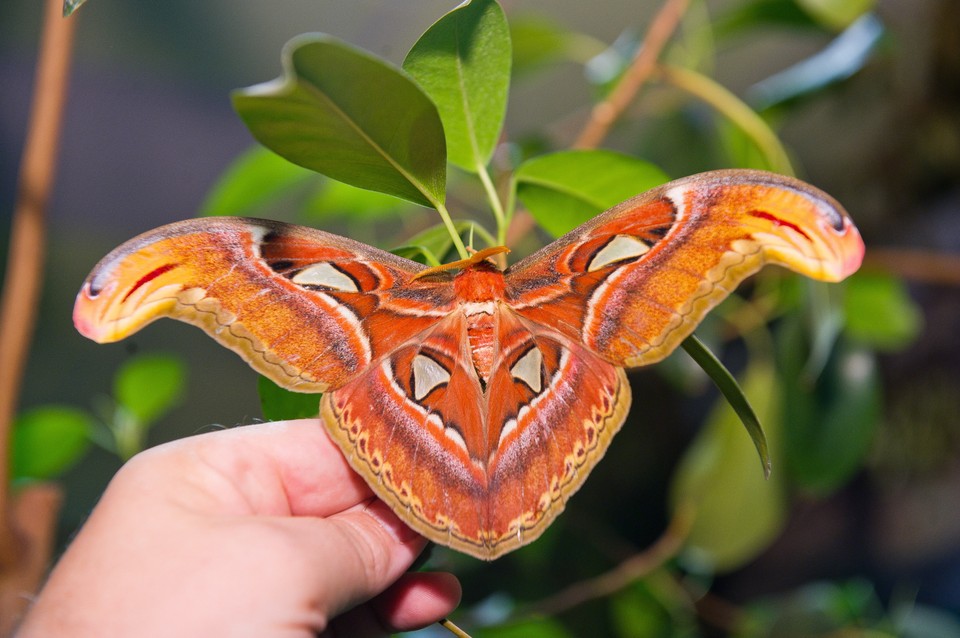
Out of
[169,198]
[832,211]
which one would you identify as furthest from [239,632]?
[169,198]

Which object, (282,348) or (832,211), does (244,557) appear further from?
(832,211)

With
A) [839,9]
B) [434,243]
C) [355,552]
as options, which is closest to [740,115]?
[839,9]

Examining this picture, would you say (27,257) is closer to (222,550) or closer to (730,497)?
(222,550)

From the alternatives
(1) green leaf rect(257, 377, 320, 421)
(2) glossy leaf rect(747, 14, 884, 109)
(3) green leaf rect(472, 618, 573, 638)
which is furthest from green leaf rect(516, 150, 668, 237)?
(3) green leaf rect(472, 618, 573, 638)

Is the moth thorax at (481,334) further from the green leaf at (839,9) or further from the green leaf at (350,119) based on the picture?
the green leaf at (839,9)

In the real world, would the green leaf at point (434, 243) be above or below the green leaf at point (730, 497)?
above

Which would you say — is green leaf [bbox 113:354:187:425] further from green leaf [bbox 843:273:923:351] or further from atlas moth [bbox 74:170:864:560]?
green leaf [bbox 843:273:923:351]

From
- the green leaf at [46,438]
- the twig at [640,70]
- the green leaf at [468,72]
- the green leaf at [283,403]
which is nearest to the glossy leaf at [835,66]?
the twig at [640,70]
